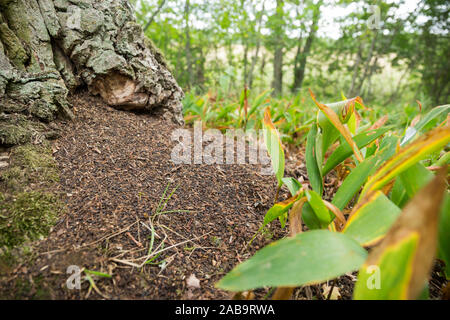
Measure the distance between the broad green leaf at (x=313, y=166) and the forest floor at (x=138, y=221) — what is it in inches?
8.9

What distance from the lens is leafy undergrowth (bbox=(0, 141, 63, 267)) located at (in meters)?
0.67

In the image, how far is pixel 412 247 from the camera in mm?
336

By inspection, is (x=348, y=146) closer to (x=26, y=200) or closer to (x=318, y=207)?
(x=318, y=207)

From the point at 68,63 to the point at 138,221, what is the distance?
1.02m

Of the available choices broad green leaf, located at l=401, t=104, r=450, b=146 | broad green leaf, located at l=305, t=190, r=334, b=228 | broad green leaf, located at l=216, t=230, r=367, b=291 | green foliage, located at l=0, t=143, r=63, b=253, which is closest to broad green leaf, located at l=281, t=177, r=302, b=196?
broad green leaf, located at l=305, t=190, r=334, b=228

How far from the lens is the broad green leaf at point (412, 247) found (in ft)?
1.03

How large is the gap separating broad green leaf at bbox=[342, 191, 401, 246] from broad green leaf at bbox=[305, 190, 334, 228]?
9cm

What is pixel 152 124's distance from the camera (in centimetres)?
143

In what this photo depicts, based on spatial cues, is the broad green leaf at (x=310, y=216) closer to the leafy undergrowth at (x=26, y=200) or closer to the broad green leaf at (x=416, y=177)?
the broad green leaf at (x=416, y=177)

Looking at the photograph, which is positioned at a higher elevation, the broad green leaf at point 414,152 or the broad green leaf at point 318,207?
the broad green leaf at point 414,152

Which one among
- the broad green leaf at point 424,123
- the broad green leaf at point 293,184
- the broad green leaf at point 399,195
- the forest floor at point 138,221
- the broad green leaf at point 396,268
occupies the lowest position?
the forest floor at point 138,221

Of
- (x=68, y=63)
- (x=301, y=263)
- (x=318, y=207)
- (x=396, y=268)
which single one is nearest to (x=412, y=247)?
(x=396, y=268)

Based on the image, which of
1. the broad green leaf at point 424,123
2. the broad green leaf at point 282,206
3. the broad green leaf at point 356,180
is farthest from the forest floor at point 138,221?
the broad green leaf at point 424,123

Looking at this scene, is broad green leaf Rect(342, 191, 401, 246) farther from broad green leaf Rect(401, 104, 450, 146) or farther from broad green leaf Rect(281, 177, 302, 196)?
broad green leaf Rect(401, 104, 450, 146)
